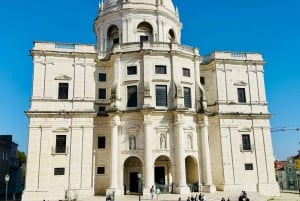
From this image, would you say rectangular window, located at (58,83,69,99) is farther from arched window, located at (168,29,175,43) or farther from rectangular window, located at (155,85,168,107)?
arched window, located at (168,29,175,43)

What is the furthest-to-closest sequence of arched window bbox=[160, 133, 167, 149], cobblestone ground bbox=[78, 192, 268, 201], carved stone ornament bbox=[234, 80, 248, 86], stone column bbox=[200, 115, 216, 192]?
carved stone ornament bbox=[234, 80, 248, 86], stone column bbox=[200, 115, 216, 192], arched window bbox=[160, 133, 167, 149], cobblestone ground bbox=[78, 192, 268, 201]

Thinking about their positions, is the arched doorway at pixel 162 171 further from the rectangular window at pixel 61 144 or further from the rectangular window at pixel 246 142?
the rectangular window at pixel 61 144

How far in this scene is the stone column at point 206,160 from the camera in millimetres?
37150

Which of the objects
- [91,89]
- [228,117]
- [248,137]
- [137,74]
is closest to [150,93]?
[137,74]

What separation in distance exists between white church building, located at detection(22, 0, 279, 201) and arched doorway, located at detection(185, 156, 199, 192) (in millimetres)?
118

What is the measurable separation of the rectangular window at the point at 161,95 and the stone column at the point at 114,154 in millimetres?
5181

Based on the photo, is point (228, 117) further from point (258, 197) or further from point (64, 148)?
point (64, 148)

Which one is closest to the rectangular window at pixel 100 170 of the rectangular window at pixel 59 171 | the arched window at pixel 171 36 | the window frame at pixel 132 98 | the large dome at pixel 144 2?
the rectangular window at pixel 59 171

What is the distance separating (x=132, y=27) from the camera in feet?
147

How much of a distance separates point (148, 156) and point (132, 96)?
7.42 meters

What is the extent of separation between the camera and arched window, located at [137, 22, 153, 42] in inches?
1812

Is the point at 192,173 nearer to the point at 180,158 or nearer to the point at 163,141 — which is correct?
the point at 180,158

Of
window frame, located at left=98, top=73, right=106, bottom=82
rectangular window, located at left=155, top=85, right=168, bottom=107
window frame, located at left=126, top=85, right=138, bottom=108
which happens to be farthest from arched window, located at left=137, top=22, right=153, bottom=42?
window frame, located at left=126, top=85, right=138, bottom=108

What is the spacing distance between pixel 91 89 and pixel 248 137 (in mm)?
20914
